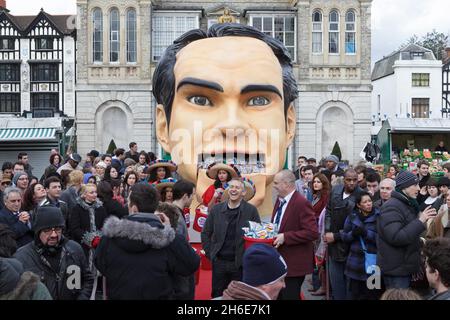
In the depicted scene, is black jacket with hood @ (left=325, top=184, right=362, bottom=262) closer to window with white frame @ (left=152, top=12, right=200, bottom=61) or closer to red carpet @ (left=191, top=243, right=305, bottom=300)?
red carpet @ (left=191, top=243, right=305, bottom=300)

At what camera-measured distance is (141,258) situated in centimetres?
414

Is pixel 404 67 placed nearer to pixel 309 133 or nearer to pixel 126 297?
pixel 309 133

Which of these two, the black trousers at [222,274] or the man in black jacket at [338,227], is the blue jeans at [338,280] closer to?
the man in black jacket at [338,227]

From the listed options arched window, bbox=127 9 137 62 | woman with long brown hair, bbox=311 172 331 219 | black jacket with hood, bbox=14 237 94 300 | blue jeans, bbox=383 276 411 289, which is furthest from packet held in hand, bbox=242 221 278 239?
Answer: arched window, bbox=127 9 137 62

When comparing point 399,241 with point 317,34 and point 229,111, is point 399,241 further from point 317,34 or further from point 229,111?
point 317,34

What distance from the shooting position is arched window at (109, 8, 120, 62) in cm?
2856

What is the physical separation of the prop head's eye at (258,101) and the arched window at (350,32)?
21410 millimetres

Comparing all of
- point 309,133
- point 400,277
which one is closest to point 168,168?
point 400,277

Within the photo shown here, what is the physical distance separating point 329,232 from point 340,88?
74.3 feet

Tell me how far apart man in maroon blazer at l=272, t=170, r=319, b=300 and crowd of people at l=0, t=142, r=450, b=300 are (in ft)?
0.03

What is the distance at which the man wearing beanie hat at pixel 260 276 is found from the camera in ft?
10.9

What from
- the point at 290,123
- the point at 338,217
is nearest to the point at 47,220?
the point at 338,217

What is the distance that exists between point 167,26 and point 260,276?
26.9m

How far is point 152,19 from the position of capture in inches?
1142
